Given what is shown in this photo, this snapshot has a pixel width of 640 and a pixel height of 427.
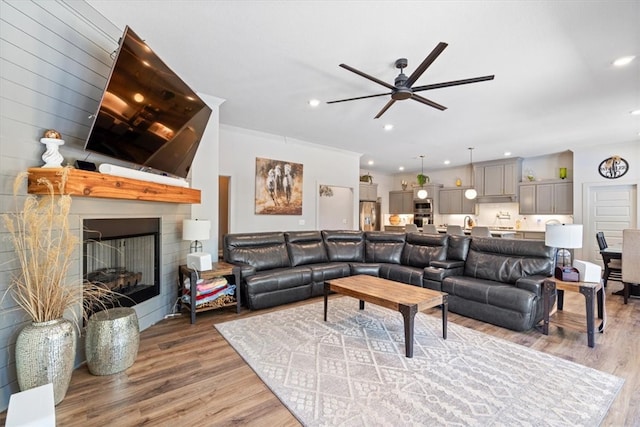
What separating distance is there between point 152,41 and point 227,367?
3.07m

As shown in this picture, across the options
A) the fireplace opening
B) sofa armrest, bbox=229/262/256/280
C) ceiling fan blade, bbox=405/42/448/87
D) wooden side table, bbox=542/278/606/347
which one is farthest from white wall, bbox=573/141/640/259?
the fireplace opening

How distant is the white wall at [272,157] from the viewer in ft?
18.0

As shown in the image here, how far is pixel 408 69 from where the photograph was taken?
3.19m

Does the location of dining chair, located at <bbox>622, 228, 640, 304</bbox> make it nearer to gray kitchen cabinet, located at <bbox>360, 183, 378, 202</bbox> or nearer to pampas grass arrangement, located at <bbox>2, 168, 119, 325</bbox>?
gray kitchen cabinet, located at <bbox>360, 183, 378, 202</bbox>

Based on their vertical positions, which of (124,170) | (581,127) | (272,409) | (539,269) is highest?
(581,127)

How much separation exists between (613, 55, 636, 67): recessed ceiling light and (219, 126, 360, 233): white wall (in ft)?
15.9

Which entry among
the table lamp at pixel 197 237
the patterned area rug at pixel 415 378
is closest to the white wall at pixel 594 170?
the patterned area rug at pixel 415 378

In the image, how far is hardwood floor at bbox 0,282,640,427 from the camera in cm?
178

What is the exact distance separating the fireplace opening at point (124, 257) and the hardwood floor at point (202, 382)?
1.52 ft

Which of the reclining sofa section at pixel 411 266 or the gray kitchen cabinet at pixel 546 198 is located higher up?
the gray kitchen cabinet at pixel 546 198

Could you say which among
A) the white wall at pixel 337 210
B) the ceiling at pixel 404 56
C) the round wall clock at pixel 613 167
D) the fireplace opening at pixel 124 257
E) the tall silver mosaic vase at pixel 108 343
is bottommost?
the tall silver mosaic vase at pixel 108 343

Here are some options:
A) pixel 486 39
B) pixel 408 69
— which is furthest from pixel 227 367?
pixel 486 39

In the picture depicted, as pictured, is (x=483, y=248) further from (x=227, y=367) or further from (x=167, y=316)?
(x=167, y=316)

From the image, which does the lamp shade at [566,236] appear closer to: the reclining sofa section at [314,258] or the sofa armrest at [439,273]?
the sofa armrest at [439,273]
